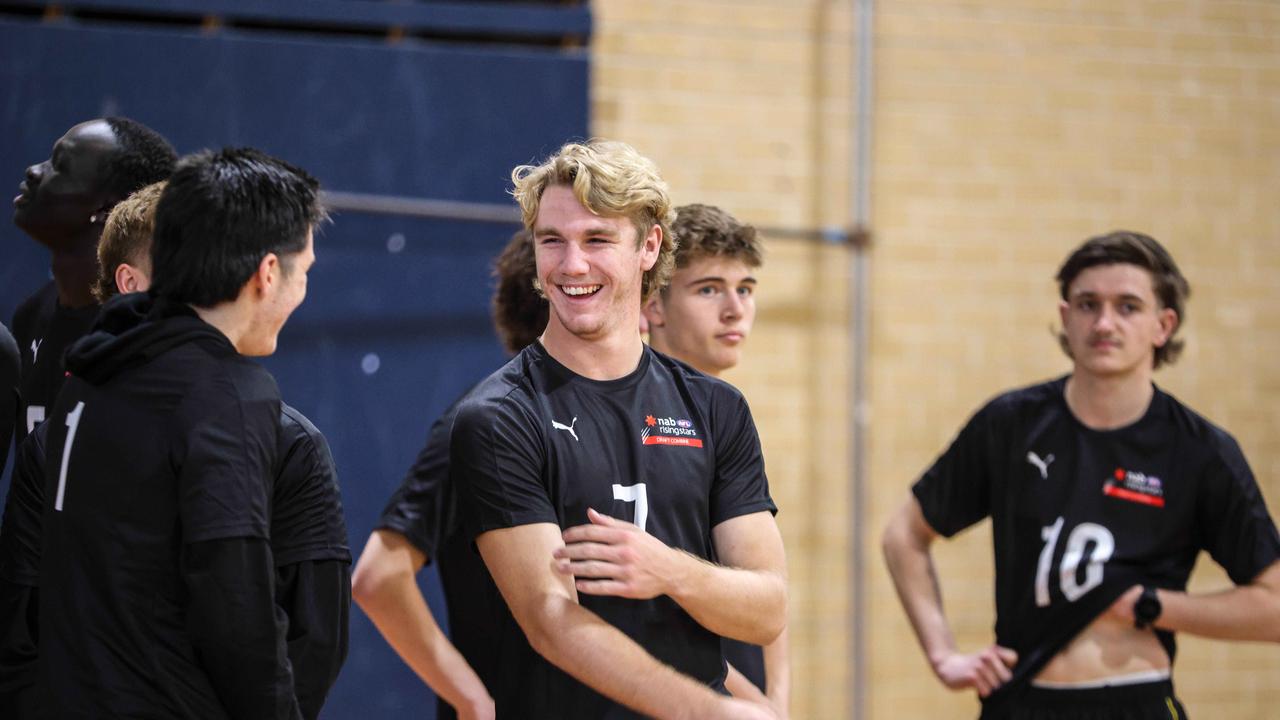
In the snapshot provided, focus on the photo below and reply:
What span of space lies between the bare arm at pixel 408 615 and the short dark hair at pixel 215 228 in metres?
1.19

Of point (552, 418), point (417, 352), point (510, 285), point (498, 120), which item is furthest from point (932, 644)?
point (498, 120)

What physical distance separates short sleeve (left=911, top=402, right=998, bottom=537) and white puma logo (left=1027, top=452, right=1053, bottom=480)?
14cm

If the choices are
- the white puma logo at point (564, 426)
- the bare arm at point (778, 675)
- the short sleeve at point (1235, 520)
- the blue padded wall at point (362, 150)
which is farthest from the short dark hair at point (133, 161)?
the short sleeve at point (1235, 520)

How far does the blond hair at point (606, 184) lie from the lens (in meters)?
2.39

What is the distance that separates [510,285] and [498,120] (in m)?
1.97

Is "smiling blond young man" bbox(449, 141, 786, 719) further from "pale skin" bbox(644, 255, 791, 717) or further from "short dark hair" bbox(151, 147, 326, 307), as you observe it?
"pale skin" bbox(644, 255, 791, 717)

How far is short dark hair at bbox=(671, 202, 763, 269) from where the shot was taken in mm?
3268

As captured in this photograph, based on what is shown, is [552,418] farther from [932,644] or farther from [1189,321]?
[1189,321]

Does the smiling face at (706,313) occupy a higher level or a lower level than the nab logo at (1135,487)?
higher

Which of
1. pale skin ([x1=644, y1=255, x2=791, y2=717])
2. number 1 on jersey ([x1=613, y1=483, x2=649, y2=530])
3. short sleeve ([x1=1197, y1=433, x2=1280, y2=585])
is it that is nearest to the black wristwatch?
short sleeve ([x1=1197, y1=433, x2=1280, y2=585])

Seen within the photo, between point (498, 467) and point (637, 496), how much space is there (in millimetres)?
263

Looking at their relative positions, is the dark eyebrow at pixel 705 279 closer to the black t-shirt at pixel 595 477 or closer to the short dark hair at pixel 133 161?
the black t-shirt at pixel 595 477

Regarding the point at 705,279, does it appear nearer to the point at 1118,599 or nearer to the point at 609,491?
the point at 609,491

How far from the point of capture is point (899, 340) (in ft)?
18.1
